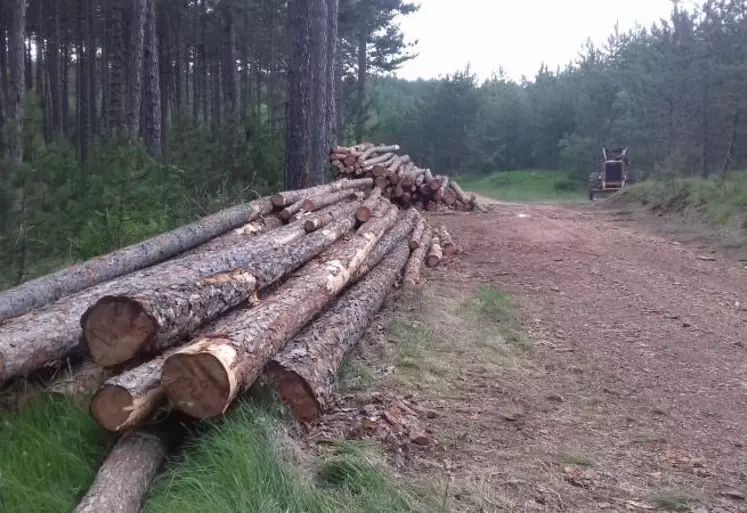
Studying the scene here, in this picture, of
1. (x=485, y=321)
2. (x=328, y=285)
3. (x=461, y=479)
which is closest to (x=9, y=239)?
(x=328, y=285)

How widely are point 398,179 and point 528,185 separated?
1047 inches

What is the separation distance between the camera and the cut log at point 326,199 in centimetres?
953

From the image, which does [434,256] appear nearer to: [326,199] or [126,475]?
[326,199]

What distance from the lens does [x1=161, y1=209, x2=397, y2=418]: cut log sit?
12.3ft

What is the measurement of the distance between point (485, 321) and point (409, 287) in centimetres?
123

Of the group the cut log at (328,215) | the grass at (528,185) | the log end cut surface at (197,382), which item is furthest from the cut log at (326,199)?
the grass at (528,185)

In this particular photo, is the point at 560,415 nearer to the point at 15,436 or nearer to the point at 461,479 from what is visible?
the point at 461,479

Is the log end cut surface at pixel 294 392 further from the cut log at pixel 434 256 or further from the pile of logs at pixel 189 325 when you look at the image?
the cut log at pixel 434 256

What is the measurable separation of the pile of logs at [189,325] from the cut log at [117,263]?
0.04 ft

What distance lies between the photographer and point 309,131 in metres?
13.0

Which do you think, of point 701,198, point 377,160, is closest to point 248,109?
point 377,160

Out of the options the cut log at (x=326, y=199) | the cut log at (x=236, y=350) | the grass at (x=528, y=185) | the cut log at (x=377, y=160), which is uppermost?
the cut log at (x=377, y=160)

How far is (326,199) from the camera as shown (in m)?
10.5

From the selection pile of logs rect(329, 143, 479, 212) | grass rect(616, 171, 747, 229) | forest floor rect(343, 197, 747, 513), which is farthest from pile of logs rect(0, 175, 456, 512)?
grass rect(616, 171, 747, 229)
